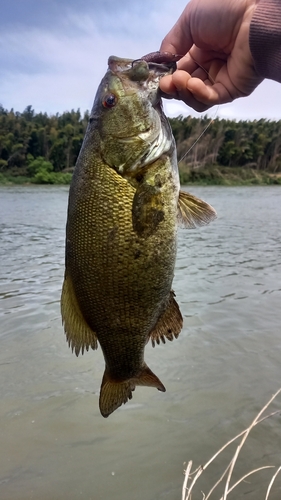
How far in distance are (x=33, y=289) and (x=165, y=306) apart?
730cm

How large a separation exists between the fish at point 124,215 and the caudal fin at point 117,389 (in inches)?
7.6

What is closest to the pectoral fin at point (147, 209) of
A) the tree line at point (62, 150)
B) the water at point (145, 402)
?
the water at point (145, 402)

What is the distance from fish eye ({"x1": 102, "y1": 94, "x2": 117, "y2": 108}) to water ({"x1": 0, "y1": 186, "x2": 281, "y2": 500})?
2.87 m

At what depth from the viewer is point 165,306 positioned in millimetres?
2383

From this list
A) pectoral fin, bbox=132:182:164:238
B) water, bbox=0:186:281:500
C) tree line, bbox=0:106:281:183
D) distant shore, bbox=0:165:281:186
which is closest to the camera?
pectoral fin, bbox=132:182:164:238

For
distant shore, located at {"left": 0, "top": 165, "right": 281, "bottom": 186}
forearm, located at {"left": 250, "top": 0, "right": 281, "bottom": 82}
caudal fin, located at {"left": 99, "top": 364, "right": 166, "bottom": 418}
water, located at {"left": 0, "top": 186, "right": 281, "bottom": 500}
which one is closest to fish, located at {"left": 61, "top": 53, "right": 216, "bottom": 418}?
caudal fin, located at {"left": 99, "top": 364, "right": 166, "bottom": 418}

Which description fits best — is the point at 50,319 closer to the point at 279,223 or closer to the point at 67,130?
the point at 279,223

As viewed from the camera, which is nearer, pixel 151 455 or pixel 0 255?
pixel 151 455

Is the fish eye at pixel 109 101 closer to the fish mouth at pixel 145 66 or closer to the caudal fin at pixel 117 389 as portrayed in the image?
the fish mouth at pixel 145 66

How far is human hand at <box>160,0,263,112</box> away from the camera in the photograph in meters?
2.51

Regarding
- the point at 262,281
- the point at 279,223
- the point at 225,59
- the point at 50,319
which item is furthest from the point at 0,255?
the point at 279,223

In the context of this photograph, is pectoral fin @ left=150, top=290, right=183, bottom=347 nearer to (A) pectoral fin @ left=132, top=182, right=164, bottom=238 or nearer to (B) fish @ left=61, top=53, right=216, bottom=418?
(B) fish @ left=61, top=53, right=216, bottom=418

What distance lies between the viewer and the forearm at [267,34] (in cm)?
229

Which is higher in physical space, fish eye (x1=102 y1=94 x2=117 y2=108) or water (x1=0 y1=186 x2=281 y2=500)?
fish eye (x1=102 y1=94 x2=117 y2=108)
